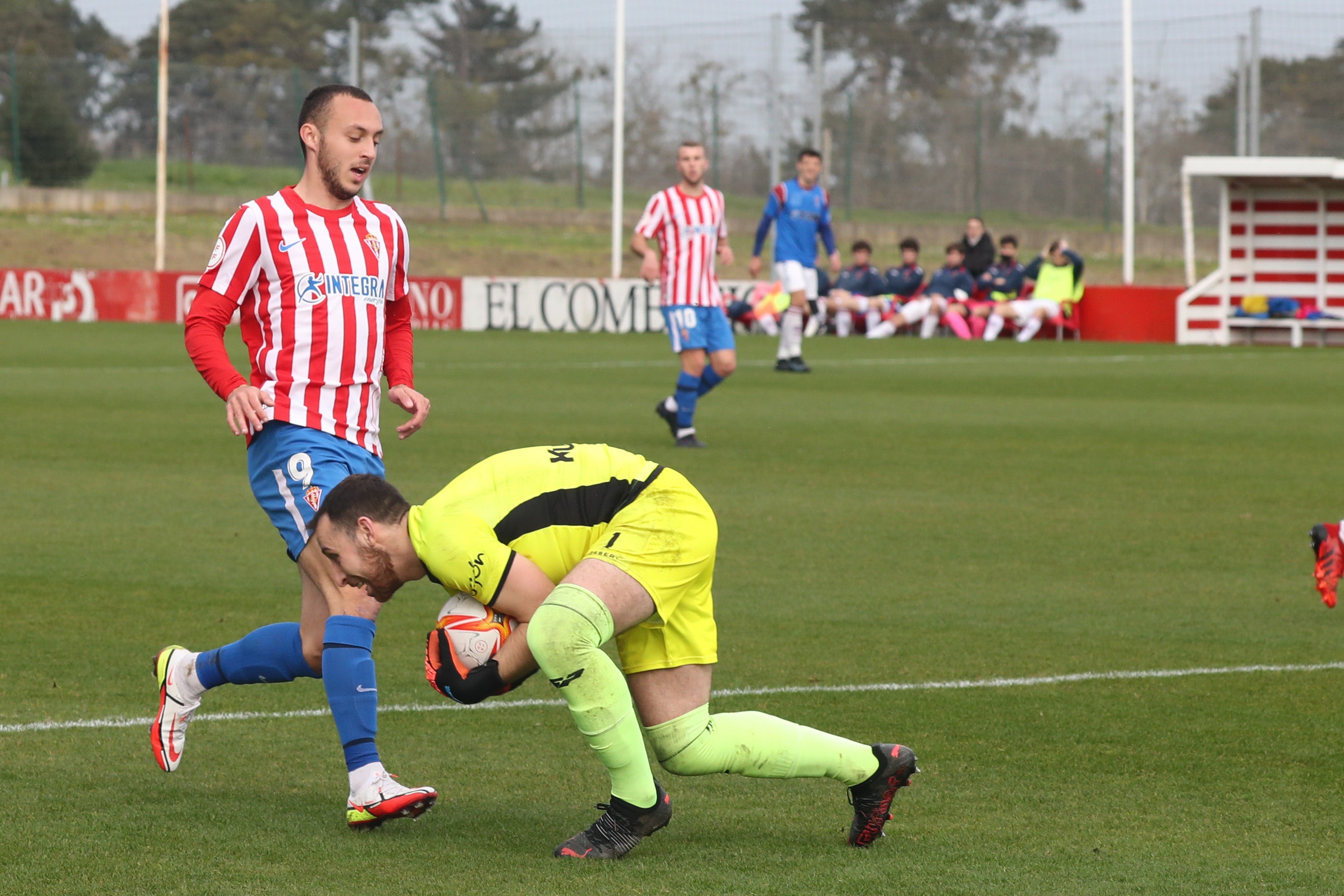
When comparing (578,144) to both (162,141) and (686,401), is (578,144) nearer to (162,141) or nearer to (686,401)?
(162,141)

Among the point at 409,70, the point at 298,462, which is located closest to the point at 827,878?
the point at 298,462

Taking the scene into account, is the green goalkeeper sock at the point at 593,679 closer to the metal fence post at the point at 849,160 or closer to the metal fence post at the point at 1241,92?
the metal fence post at the point at 1241,92

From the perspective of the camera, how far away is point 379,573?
13.1 feet

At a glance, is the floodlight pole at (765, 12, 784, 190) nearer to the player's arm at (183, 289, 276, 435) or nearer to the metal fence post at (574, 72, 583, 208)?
the metal fence post at (574, 72, 583, 208)

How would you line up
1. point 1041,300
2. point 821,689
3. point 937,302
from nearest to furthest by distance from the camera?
point 821,689, point 1041,300, point 937,302

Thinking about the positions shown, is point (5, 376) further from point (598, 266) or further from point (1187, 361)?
point (598, 266)

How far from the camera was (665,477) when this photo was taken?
4.12m

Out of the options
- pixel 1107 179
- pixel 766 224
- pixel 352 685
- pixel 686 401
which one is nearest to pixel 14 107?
pixel 1107 179

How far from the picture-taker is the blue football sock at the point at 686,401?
12.8m

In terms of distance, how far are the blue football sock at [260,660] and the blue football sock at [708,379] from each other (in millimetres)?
8506

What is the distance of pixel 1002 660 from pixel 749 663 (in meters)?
0.88

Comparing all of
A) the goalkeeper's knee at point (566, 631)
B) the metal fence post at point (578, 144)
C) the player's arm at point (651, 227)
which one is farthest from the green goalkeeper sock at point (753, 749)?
the metal fence post at point (578, 144)

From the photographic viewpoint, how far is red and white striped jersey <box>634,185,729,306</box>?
13.5 m

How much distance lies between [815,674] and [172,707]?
218 centimetres
